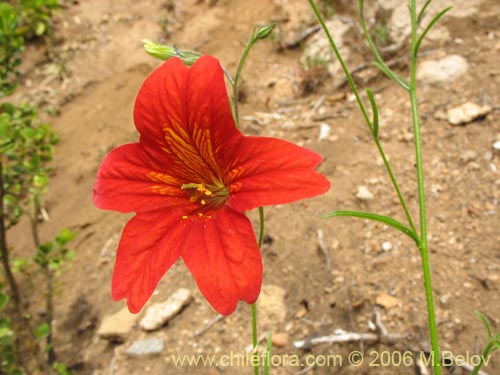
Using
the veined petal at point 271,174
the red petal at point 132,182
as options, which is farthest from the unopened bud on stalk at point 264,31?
the red petal at point 132,182

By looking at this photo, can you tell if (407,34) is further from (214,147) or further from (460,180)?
(214,147)

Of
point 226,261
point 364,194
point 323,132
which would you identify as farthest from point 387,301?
point 323,132

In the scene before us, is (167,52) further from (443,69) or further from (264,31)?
(443,69)

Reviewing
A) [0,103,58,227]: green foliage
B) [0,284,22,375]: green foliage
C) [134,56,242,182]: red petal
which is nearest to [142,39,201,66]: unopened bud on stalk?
[134,56,242,182]: red petal

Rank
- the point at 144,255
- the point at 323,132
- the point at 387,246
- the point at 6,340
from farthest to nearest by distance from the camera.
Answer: the point at 323,132, the point at 387,246, the point at 6,340, the point at 144,255

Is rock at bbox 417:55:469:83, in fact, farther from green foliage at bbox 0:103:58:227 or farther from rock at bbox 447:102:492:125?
green foliage at bbox 0:103:58:227

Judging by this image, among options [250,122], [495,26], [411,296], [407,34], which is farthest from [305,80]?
[411,296]

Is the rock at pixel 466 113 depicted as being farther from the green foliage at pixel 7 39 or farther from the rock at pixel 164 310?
the green foliage at pixel 7 39

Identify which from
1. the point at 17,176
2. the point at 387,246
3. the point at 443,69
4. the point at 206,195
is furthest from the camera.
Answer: the point at 443,69
